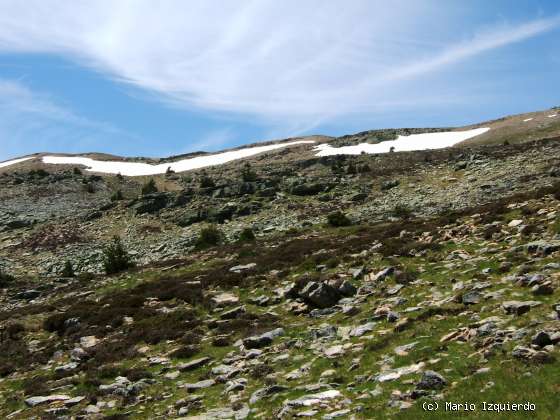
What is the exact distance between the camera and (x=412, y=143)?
85.2 m

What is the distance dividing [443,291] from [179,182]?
6234cm

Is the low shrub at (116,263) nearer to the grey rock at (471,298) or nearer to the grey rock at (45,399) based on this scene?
the grey rock at (45,399)

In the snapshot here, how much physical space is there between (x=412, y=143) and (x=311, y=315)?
237 feet

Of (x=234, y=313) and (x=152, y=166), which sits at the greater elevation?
(x=152, y=166)

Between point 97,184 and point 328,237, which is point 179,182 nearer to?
point 97,184

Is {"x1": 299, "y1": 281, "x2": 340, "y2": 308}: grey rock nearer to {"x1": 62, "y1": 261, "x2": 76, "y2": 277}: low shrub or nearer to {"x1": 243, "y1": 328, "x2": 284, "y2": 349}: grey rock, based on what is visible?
{"x1": 243, "y1": 328, "x2": 284, "y2": 349}: grey rock

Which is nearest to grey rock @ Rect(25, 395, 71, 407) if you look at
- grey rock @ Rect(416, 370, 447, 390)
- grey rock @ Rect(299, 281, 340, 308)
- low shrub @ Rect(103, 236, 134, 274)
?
grey rock @ Rect(299, 281, 340, 308)

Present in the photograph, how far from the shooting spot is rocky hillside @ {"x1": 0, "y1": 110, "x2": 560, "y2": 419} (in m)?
10.8

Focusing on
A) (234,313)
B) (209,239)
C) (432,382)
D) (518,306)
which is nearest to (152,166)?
(209,239)

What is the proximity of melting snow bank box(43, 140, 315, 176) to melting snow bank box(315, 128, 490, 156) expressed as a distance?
864 inches

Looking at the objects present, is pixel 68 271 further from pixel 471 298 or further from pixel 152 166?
pixel 152 166

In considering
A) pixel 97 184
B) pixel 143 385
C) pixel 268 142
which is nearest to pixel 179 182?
pixel 97 184

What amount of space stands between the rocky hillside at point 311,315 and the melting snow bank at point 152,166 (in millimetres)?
51930

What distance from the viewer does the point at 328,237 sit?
106 ft
